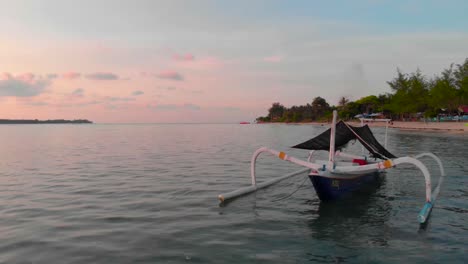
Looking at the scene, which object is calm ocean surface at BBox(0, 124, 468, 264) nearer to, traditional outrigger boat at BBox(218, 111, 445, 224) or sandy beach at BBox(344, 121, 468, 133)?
traditional outrigger boat at BBox(218, 111, 445, 224)

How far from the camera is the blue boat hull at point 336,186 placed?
1120cm

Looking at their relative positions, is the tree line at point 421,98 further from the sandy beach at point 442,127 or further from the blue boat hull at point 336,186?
the blue boat hull at point 336,186

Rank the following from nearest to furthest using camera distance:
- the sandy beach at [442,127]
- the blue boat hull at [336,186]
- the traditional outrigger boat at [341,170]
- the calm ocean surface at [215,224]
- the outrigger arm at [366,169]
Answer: the calm ocean surface at [215,224] < the outrigger arm at [366,169] < the traditional outrigger boat at [341,170] < the blue boat hull at [336,186] < the sandy beach at [442,127]

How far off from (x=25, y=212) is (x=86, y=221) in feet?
8.83

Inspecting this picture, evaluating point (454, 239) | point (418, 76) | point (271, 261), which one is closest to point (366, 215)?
point (454, 239)

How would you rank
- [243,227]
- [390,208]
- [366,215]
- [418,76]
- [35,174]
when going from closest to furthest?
[243,227] → [366,215] → [390,208] → [35,174] → [418,76]

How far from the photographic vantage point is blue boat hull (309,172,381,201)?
36.7 feet

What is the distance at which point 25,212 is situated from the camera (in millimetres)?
11219

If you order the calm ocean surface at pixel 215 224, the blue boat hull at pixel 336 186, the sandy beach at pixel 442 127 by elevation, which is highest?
the sandy beach at pixel 442 127

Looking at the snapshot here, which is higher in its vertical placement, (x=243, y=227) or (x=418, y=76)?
(x=418, y=76)

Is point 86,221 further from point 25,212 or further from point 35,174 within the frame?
point 35,174

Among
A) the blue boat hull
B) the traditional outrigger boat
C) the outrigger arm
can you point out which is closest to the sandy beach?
the traditional outrigger boat

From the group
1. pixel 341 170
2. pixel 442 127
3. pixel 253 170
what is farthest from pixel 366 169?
pixel 442 127

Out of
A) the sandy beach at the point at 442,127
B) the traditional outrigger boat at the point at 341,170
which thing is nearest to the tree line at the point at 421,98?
the sandy beach at the point at 442,127
